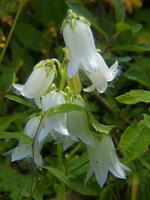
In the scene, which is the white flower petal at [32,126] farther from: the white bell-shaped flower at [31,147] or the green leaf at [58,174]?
Result: the green leaf at [58,174]

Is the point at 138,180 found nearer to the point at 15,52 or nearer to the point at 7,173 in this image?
the point at 7,173

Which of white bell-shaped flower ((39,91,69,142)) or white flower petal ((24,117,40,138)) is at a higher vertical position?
white bell-shaped flower ((39,91,69,142))

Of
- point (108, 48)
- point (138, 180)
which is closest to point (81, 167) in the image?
point (138, 180)

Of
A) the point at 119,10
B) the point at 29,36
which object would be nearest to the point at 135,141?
the point at 119,10

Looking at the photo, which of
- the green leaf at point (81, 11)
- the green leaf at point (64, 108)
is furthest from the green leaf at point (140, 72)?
the green leaf at point (64, 108)

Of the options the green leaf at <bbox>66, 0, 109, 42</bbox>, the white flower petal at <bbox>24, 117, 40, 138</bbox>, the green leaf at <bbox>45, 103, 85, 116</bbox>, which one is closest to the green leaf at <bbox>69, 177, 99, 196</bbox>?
the white flower petal at <bbox>24, 117, 40, 138</bbox>

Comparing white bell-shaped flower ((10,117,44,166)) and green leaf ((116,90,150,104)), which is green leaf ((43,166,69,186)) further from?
green leaf ((116,90,150,104))

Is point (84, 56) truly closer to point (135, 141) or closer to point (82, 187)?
point (135, 141)
